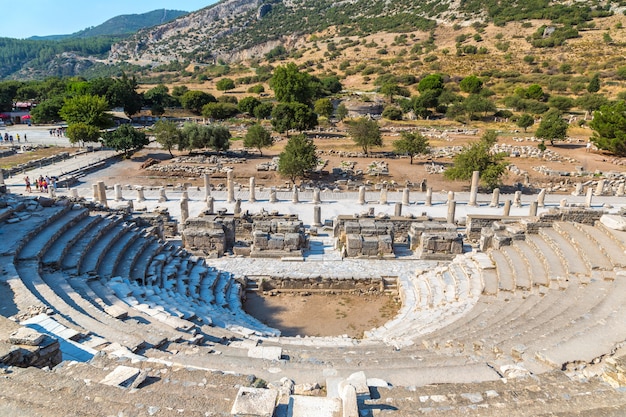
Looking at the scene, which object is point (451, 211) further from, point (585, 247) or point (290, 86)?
point (290, 86)

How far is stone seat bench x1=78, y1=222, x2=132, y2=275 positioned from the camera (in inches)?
494

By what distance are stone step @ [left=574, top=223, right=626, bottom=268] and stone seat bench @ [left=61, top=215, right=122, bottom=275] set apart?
15376mm

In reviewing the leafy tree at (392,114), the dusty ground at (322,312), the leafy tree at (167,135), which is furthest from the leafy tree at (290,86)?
the dusty ground at (322,312)

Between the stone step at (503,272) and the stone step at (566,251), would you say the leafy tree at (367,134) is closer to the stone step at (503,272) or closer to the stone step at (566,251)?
the stone step at (566,251)

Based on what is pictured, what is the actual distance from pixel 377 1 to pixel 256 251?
143502mm

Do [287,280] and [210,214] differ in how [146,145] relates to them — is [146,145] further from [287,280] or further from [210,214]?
[287,280]

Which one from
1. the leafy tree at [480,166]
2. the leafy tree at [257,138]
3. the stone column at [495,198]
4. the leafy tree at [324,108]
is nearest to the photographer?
the stone column at [495,198]

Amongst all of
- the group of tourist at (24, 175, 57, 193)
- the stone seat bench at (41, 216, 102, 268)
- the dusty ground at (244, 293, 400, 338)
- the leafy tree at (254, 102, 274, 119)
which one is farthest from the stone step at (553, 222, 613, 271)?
the leafy tree at (254, 102, 274, 119)

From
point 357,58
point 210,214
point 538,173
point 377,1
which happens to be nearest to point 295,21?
point 377,1

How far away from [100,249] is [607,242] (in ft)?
53.4

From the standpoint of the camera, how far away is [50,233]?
13.4m

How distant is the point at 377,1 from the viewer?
466ft

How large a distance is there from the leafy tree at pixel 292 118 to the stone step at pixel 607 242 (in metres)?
38.7

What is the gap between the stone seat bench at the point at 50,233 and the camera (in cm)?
1194
